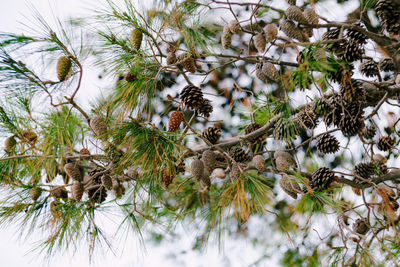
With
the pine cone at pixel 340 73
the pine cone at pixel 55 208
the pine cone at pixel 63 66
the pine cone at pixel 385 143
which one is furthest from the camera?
the pine cone at pixel 385 143

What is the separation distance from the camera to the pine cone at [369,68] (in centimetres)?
99

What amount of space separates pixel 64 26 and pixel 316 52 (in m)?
0.60

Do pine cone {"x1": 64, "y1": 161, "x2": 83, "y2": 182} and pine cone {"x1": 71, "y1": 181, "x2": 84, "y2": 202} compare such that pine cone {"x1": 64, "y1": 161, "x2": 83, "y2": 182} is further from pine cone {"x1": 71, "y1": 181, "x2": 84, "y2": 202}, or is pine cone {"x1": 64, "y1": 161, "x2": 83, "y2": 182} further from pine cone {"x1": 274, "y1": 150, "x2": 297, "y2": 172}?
pine cone {"x1": 274, "y1": 150, "x2": 297, "y2": 172}

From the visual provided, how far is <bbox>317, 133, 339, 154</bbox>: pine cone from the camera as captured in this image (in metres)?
0.89

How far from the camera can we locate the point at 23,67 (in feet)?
2.72

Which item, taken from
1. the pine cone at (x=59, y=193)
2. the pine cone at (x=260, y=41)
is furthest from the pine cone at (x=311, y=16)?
the pine cone at (x=59, y=193)

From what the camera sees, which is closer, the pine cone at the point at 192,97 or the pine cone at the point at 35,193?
the pine cone at the point at 192,97

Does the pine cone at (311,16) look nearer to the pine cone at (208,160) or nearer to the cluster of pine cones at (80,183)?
the pine cone at (208,160)

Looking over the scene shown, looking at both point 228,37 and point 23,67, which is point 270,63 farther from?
point 23,67

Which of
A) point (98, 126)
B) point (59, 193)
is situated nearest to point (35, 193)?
point (59, 193)

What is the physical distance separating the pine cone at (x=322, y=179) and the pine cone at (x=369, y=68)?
353 mm

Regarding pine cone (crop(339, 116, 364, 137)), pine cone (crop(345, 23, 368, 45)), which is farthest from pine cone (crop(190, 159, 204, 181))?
pine cone (crop(345, 23, 368, 45))

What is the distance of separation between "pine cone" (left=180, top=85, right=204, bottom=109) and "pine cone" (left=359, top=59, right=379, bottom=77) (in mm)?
507

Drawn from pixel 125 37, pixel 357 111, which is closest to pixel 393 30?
pixel 357 111
